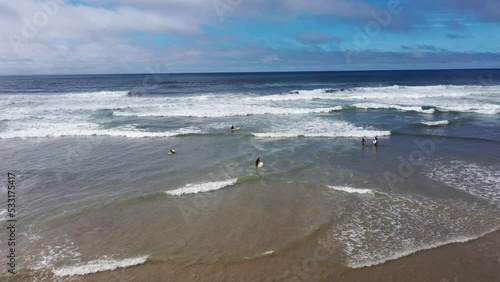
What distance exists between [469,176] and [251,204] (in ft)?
29.0

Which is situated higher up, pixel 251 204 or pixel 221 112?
pixel 221 112

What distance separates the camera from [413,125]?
78.3 feet

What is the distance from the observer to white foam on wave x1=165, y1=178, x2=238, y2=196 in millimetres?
11931

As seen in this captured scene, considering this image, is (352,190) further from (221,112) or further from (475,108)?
(475,108)

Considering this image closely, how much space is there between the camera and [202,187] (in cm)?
1234

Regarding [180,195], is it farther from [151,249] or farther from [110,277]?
[110,277]

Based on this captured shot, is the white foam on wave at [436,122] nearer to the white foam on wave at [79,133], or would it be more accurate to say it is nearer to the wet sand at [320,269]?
the white foam on wave at [79,133]

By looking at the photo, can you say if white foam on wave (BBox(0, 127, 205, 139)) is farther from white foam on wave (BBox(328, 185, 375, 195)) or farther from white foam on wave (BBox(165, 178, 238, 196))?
white foam on wave (BBox(328, 185, 375, 195))

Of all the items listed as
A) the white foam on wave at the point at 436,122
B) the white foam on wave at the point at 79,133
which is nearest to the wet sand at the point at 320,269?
the white foam on wave at the point at 79,133

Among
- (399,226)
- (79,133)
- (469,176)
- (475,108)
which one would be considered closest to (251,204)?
(399,226)

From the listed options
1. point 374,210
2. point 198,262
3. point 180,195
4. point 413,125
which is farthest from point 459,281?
point 413,125

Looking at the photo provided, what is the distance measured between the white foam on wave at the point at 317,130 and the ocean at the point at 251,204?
19 centimetres

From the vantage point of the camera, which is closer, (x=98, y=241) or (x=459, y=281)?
Result: (x=459, y=281)

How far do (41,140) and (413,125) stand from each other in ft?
80.9
